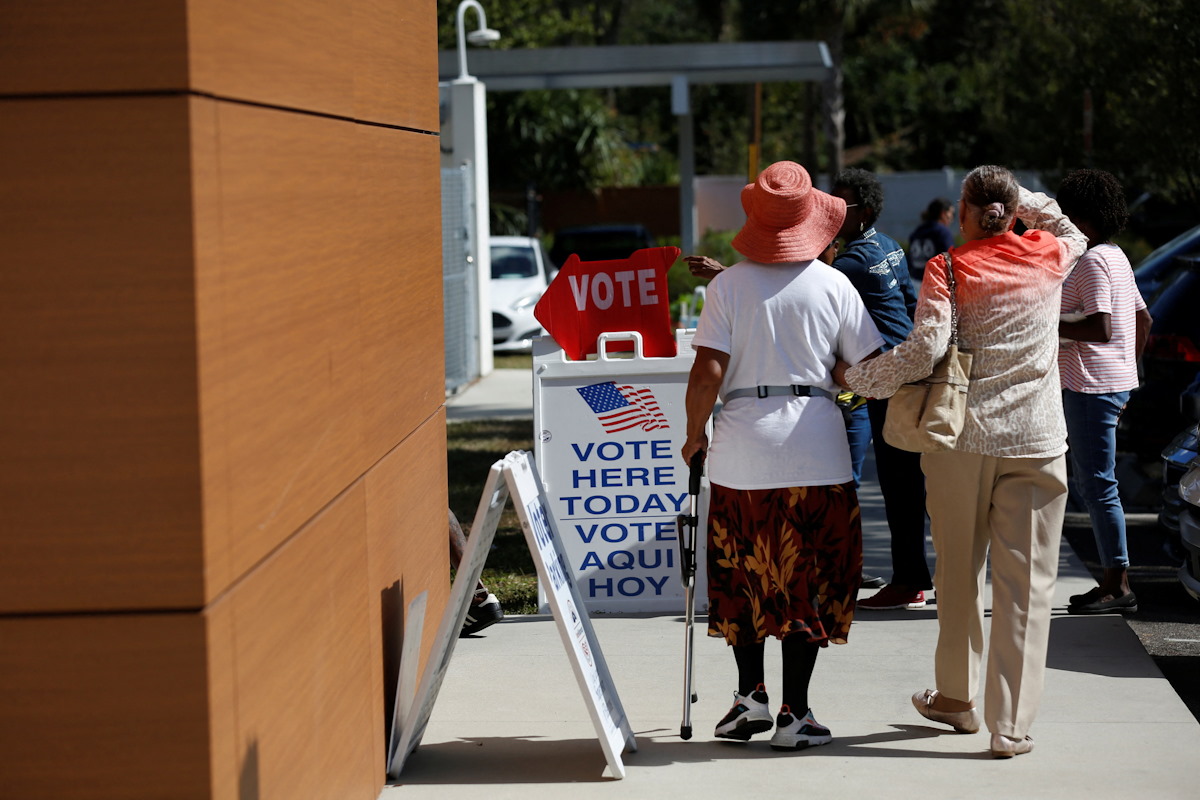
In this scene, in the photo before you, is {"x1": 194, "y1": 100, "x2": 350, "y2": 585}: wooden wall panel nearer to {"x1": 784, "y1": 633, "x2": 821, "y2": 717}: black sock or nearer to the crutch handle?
the crutch handle

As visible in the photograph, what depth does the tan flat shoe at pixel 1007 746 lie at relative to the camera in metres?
4.54

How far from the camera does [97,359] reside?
261cm

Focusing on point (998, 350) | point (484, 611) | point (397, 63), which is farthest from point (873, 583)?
point (397, 63)

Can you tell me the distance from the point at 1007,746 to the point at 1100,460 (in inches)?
81.3

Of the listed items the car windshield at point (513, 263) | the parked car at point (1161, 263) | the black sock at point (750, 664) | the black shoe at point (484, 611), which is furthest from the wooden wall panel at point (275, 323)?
the car windshield at point (513, 263)

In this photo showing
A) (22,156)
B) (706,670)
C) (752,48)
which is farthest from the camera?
(752,48)

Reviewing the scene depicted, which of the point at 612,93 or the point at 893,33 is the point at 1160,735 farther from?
the point at 612,93

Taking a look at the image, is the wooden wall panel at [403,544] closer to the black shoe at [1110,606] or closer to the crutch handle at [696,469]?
the crutch handle at [696,469]

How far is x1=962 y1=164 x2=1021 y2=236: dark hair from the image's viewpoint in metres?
4.56

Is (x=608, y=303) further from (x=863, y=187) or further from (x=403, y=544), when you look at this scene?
(x=403, y=544)

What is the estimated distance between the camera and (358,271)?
3902mm

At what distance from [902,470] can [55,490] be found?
453 cm

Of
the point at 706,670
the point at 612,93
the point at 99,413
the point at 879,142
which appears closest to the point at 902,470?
the point at 706,670

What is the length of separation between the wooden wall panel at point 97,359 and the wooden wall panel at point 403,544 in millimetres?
1391
